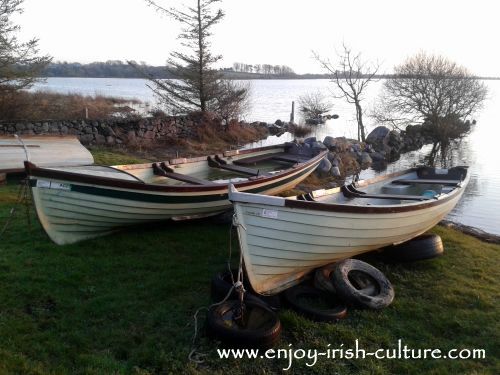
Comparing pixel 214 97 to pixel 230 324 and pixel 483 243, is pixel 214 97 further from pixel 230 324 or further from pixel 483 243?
pixel 230 324

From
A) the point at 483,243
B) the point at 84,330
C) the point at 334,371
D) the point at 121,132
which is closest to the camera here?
the point at 334,371

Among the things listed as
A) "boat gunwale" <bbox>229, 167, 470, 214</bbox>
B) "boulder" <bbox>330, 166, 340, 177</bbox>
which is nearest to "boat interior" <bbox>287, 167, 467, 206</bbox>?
"boat gunwale" <bbox>229, 167, 470, 214</bbox>

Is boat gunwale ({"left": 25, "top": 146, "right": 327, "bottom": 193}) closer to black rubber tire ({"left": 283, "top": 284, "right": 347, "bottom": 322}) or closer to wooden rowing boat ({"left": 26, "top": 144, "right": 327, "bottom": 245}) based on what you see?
wooden rowing boat ({"left": 26, "top": 144, "right": 327, "bottom": 245})

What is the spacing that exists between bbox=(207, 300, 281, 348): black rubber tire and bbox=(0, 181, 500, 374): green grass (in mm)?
168

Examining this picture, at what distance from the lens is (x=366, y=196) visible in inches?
268

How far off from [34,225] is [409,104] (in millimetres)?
24862

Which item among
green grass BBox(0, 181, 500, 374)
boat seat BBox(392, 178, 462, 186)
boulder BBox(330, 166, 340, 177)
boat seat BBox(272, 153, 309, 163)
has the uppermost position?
boat seat BBox(272, 153, 309, 163)

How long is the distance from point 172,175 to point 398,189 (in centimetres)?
462

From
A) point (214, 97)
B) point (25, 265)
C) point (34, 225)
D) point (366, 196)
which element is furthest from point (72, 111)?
point (366, 196)

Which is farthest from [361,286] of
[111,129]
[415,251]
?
[111,129]

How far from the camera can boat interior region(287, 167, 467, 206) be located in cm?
673

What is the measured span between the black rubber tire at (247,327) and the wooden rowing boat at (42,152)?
5.12 m

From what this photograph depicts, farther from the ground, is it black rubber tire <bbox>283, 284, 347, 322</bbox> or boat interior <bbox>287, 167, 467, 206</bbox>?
boat interior <bbox>287, 167, 467, 206</bbox>

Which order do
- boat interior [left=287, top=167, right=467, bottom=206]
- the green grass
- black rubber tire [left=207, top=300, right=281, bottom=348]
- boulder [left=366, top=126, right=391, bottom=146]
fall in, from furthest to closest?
boulder [left=366, top=126, right=391, bottom=146], boat interior [left=287, top=167, right=467, bottom=206], black rubber tire [left=207, top=300, right=281, bottom=348], the green grass
